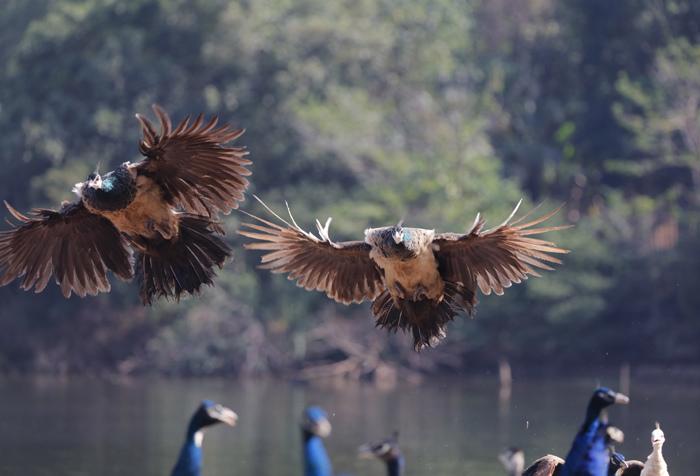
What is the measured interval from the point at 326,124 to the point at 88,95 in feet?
18.4

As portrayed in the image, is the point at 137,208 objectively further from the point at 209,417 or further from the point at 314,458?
the point at 314,458

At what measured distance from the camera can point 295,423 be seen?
2403cm

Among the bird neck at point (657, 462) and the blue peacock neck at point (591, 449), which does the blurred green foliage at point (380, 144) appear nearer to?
the bird neck at point (657, 462)

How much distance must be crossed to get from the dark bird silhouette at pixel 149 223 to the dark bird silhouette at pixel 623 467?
132 inches

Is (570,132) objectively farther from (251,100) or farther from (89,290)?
(89,290)

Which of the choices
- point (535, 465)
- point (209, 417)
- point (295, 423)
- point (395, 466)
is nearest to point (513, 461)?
point (535, 465)

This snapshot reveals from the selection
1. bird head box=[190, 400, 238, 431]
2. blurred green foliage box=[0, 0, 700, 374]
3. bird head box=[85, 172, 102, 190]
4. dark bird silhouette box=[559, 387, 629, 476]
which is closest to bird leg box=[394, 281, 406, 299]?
bird head box=[190, 400, 238, 431]

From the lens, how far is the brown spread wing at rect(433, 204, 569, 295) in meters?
11.1

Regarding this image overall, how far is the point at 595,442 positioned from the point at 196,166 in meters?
3.89

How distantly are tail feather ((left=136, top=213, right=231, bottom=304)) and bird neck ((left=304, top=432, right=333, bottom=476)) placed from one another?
2.08 meters

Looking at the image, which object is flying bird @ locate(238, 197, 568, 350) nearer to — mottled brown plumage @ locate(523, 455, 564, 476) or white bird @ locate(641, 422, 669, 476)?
mottled brown plumage @ locate(523, 455, 564, 476)

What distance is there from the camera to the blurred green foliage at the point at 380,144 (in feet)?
96.9

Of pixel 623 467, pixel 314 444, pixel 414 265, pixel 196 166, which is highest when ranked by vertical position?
pixel 196 166

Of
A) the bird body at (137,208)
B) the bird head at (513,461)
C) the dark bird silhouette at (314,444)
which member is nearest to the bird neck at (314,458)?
the dark bird silhouette at (314,444)
